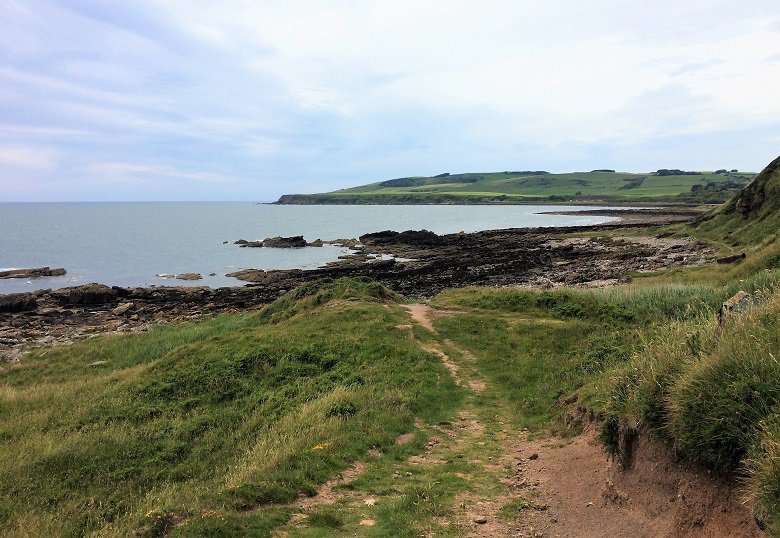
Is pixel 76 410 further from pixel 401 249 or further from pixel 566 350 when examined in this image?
pixel 401 249

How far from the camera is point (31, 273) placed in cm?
6581

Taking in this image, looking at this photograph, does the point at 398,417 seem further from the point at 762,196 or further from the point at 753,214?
the point at 762,196

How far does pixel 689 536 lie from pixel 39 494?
1453 centimetres

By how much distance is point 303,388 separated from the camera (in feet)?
58.0

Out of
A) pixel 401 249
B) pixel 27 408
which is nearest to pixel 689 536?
pixel 27 408

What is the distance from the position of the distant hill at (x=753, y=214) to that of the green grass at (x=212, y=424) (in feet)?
140

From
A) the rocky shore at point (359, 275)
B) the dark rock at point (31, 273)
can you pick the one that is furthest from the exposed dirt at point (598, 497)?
the dark rock at point (31, 273)

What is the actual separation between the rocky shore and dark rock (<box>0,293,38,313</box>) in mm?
74

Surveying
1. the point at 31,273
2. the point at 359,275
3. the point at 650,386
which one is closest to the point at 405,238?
the point at 359,275

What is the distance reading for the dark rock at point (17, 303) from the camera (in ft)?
150

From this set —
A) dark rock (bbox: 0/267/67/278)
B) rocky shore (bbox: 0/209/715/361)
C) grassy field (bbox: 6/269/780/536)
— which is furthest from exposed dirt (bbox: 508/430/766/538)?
dark rock (bbox: 0/267/67/278)

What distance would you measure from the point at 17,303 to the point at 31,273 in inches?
926

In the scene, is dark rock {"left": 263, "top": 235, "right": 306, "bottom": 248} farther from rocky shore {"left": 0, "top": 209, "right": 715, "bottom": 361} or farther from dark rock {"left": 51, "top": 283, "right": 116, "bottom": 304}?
dark rock {"left": 51, "top": 283, "right": 116, "bottom": 304}

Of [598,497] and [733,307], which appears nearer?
[598,497]
